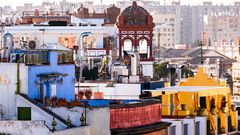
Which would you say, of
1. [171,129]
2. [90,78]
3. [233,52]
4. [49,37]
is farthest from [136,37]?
[233,52]

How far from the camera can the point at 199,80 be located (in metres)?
40.2

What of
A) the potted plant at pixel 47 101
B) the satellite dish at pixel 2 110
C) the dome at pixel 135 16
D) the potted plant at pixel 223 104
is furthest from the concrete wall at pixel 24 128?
the dome at pixel 135 16

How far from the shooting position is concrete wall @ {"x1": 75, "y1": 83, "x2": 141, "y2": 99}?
116 feet

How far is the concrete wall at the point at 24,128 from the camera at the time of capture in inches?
963

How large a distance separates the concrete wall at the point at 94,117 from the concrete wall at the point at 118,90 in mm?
8894

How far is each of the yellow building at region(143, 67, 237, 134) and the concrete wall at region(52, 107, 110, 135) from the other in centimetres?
788

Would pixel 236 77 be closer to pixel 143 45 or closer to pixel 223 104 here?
pixel 143 45

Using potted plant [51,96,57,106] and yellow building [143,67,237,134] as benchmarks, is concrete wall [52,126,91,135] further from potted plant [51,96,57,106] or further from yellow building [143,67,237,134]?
yellow building [143,67,237,134]

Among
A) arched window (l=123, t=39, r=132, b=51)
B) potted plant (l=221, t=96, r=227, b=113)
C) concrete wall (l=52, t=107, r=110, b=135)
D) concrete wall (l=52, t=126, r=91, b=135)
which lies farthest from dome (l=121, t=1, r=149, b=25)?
concrete wall (l=52, t=126, r=91, b=135)

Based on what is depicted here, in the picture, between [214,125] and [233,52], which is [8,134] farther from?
[233,52]

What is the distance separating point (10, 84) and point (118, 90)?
1006 centimetres

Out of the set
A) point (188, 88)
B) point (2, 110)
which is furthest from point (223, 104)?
point (2, 110)

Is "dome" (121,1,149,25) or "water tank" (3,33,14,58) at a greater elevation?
"dome" (121,1,149,25)

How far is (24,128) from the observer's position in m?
24.6
